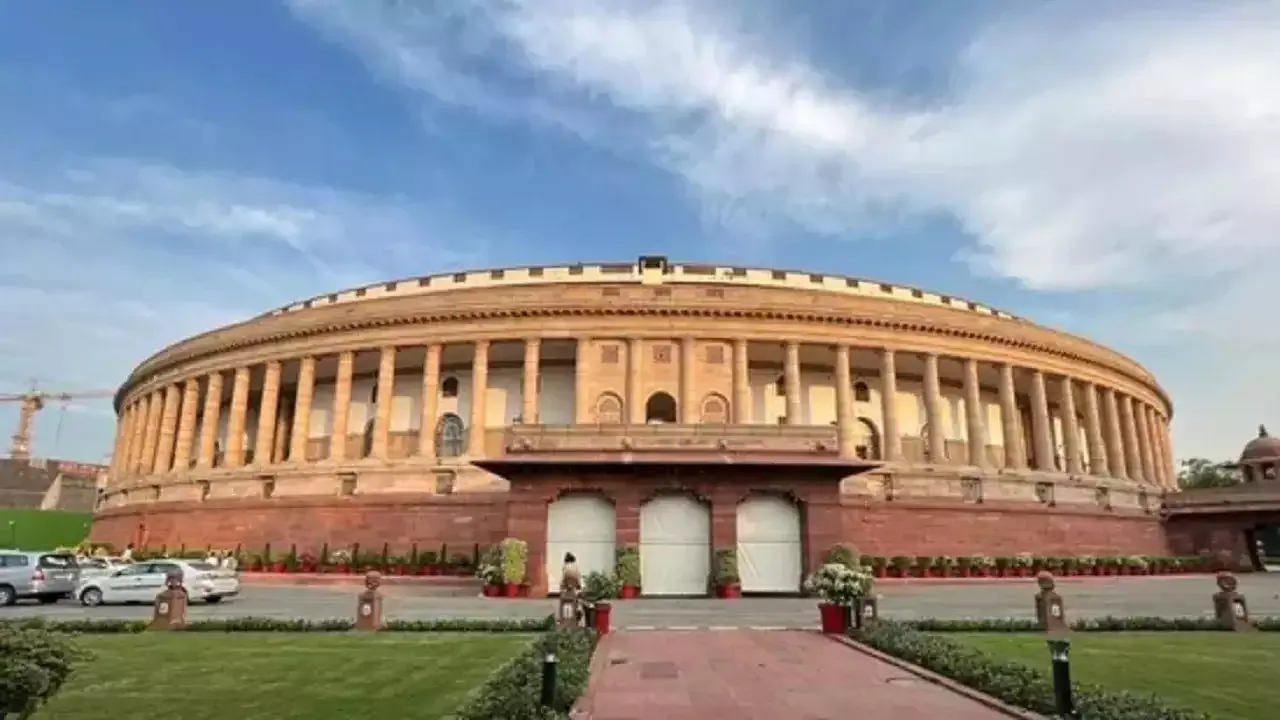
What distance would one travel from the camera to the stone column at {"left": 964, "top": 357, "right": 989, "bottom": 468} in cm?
4775

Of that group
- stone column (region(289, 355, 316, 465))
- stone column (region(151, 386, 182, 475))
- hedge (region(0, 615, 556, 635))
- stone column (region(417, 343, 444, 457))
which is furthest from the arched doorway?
stone column (region(151, 386, 182, 475))

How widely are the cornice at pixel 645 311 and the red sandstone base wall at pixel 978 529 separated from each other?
1050 cm

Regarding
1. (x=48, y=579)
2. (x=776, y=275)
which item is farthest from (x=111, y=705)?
(x=776, y=275)

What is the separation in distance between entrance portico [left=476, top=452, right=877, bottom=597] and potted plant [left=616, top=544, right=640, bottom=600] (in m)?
0.32

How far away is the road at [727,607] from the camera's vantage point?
21969mm

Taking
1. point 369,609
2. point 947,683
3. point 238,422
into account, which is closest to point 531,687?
point 947,683

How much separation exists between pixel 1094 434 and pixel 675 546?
1536 inches

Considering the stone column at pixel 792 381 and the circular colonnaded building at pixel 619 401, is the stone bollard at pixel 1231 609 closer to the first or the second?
the circular colonnaded building at pixel 619 401

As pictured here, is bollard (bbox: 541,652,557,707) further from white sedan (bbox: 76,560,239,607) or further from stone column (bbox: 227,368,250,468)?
stone column (bbox: 227,368,250,468)

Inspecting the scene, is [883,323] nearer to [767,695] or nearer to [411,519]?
[411,519]

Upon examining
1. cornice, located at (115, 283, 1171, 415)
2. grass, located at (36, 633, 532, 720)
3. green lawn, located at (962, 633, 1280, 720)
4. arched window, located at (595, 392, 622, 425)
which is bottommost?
grass, located at (36, 633, 532, 720)

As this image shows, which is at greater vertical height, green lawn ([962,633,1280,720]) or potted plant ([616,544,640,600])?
potted plant ([616,544,640,600])

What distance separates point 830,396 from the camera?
5116cm

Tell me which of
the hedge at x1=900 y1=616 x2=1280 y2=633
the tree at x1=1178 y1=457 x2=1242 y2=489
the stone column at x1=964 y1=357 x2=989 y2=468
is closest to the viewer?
the hedge at x1=900 y1=616 x2=1280 y2=633
